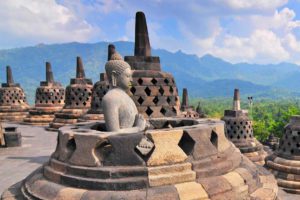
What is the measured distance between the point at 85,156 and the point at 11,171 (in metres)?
4.98

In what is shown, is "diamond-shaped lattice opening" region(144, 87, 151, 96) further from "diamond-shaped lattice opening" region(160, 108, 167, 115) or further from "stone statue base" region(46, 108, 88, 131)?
"stone statue base" region(46, 108, 88, 131)

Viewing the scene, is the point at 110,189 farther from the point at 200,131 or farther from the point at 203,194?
the point at 200,131

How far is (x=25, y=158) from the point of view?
348 inches

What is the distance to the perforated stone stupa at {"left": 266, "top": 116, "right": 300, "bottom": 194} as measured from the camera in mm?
8992

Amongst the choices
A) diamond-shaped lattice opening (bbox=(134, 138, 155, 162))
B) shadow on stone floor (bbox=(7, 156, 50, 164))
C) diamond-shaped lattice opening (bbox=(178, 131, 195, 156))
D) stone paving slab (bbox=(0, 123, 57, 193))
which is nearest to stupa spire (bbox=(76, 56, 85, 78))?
stone paving slab (bbox=(0, 123, 57, 193))

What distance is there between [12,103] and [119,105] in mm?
16469

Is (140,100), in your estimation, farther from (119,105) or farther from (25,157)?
(25,157)

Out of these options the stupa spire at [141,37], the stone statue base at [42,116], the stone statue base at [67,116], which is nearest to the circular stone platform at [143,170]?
the stupa spire at [141,37]

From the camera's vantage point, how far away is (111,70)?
4.16m

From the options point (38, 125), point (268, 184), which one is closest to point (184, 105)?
point (38, 125)

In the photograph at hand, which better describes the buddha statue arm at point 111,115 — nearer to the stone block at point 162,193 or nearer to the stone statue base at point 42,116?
the stone block at point 162,193

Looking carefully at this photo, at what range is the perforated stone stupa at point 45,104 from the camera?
651 inches

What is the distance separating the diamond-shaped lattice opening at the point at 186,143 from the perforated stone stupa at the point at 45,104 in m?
13.9

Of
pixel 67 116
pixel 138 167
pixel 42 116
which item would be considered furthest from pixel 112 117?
pixel 42 116
